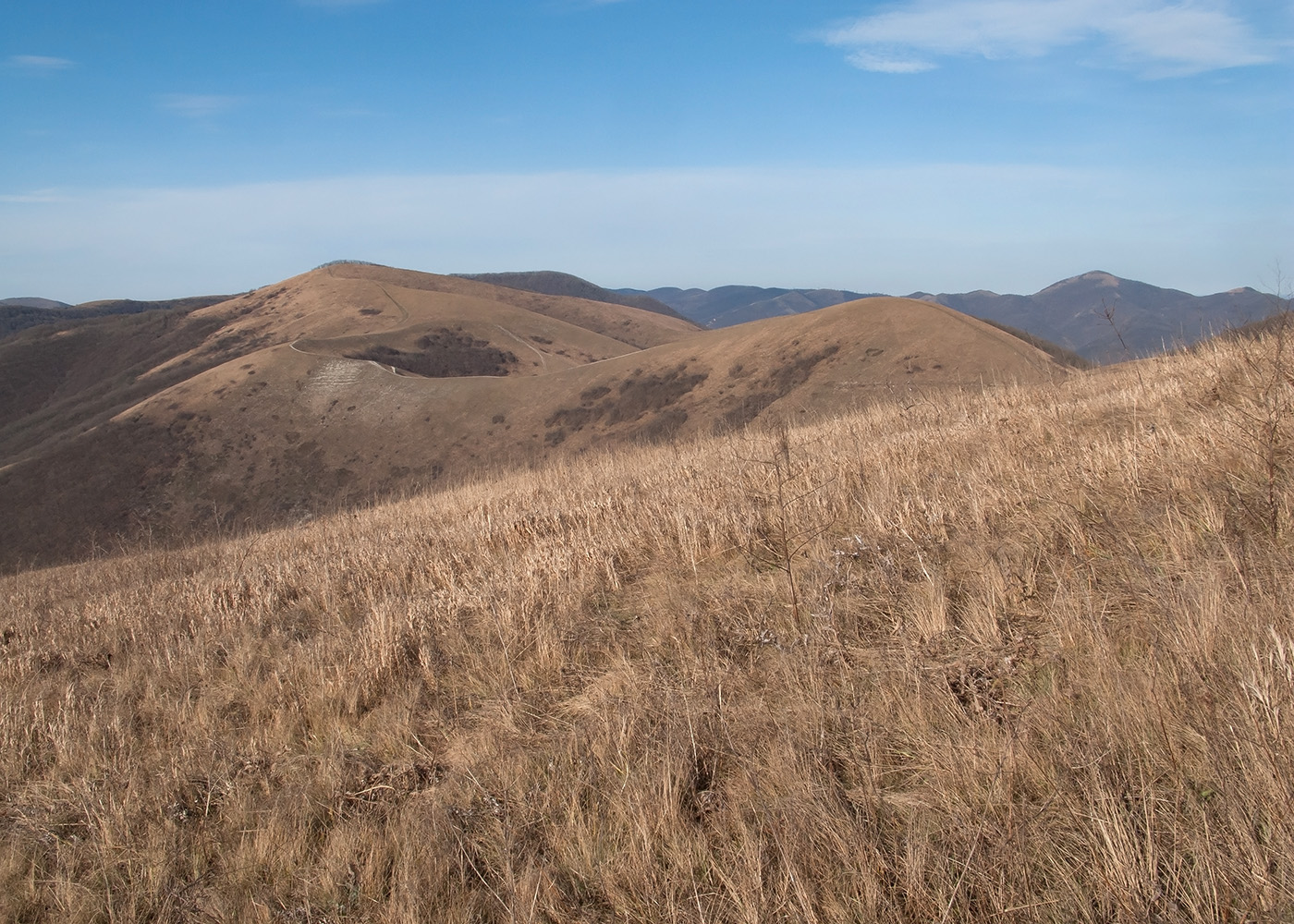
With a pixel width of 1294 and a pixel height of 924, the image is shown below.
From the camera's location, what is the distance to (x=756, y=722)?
9.34ft

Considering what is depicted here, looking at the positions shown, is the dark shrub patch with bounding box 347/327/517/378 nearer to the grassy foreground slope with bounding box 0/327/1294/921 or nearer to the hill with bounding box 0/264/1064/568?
the hill with bounding box 0/264/1064/568

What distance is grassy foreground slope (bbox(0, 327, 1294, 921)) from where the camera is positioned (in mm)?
2033

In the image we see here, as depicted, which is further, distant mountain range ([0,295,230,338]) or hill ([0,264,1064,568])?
distant mountain range ([0,295,230,338])

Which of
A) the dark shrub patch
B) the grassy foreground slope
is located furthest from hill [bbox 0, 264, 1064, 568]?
the grassy foreground slope

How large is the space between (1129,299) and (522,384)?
192 m

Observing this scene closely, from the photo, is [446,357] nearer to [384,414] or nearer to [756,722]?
[384,414]

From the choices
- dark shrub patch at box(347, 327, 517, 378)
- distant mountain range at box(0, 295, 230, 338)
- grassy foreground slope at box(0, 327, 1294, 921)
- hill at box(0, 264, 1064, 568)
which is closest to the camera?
grassy foreground slope at box(0, 327, 1294, 921)

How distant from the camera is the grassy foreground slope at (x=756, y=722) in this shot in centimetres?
203

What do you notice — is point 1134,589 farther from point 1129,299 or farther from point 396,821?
point 1129,299

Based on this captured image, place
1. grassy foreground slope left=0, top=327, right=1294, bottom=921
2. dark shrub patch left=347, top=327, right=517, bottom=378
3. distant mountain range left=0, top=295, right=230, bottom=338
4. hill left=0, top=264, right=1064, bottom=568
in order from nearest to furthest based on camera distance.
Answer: grassy foreground slope left=0, top=327, right=1294, bottom=921, hill left=0, top=264, right=1064, bottom=568, dark shrub patch left=347, top=327, right=517, bottom=378, distant mountain range left=0, top=295, right=230, bottom=338

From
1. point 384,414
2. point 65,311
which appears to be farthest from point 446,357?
point 65,311

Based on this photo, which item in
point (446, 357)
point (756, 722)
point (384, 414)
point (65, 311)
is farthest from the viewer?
point (65, 311)

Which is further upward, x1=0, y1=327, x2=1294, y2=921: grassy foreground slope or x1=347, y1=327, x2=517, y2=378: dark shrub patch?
x1=347, y1=327, x2=517, y2=378: dark shrub patch

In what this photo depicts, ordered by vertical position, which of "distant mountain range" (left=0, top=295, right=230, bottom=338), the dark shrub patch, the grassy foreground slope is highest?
"distant mountain range" (left=0, top=295, right=230, bottom=338)
